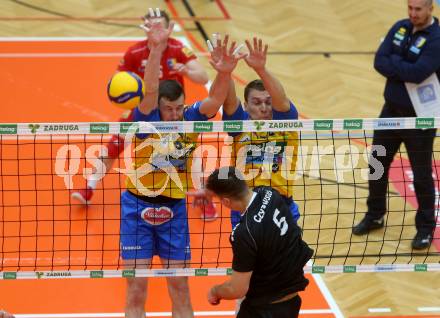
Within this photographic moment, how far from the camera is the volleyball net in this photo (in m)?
7.49

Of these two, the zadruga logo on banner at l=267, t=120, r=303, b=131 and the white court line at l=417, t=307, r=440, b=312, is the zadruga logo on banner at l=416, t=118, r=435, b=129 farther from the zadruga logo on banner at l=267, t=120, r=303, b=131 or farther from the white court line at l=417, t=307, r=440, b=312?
the white court line at l=417, t=307, r=440, b=312

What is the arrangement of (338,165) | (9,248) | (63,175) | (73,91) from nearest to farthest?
(9,248)
(63,175)
(338,165)
(73,91)

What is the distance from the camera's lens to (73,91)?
41.9 feet

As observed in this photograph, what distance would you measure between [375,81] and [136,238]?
6.88 m

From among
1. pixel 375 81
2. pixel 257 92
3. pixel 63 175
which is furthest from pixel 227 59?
pixel 375 81

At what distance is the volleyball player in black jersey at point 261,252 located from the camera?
248 inches

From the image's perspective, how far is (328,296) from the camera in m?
9.02

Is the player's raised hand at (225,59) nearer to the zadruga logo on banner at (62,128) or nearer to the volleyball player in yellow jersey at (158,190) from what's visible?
the volleyball player in yellow jersey at (158,190)

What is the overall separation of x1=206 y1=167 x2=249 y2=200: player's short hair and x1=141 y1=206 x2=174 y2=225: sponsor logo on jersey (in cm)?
129

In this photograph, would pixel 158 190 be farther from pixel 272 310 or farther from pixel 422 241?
pixel 422 241

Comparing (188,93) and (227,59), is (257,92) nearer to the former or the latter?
(227,59)

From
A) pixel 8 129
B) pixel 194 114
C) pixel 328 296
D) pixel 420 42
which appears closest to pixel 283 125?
pixel 194 114

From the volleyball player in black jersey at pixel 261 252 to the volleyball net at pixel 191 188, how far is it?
0.99m

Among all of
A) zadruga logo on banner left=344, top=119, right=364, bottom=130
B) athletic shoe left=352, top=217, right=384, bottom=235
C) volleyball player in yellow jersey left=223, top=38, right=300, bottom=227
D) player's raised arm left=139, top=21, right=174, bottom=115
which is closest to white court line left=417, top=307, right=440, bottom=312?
athletic shoe left=352, top=217, right=384, bottom=235
